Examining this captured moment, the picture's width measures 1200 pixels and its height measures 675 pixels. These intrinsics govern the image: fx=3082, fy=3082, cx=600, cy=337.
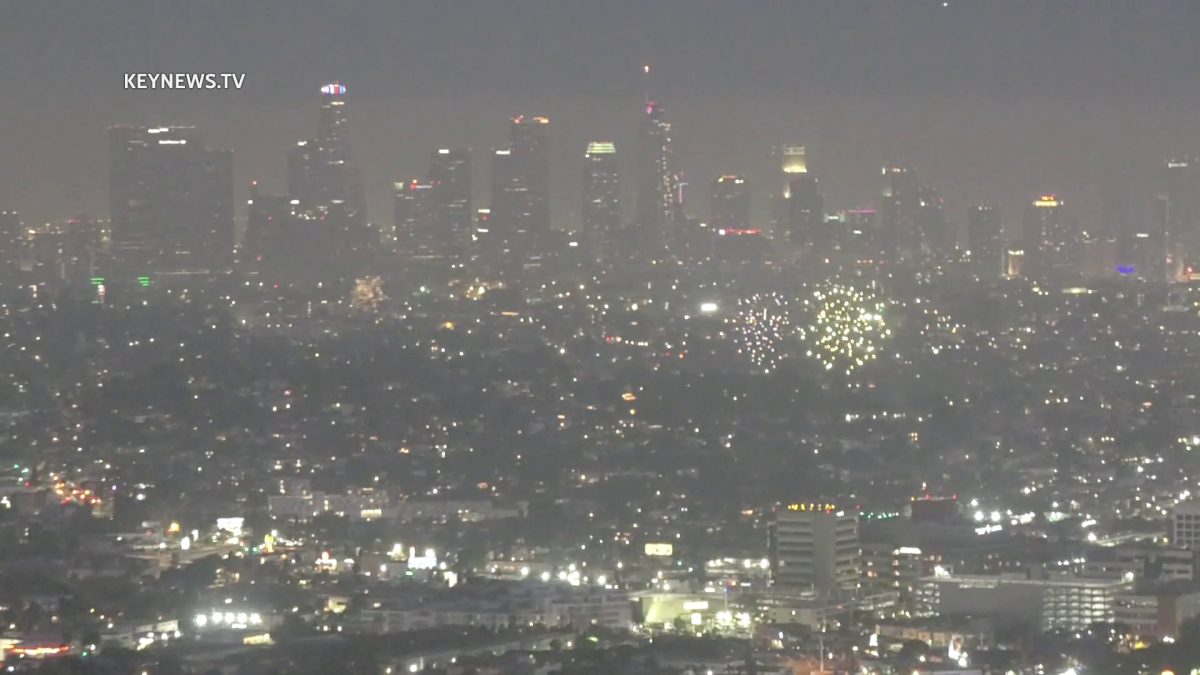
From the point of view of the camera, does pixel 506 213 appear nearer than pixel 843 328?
No

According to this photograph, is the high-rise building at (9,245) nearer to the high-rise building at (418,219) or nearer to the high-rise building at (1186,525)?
the high-rise building at (418,219)

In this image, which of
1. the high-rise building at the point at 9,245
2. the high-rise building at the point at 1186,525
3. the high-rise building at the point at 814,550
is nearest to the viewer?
the high-rise building at the point at 814,550

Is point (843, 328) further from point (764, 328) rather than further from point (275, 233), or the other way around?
point (275, 233)

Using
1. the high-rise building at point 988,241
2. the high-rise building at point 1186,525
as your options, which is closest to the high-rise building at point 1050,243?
the high-rise building at point 988,241

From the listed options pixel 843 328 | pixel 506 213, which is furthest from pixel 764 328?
pixel 506 213

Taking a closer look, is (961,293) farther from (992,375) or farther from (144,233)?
(144,233)

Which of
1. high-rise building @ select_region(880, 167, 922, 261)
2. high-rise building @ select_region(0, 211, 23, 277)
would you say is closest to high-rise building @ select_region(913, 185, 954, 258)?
high-rise building @ select_region(880, 167, 922, 261)
